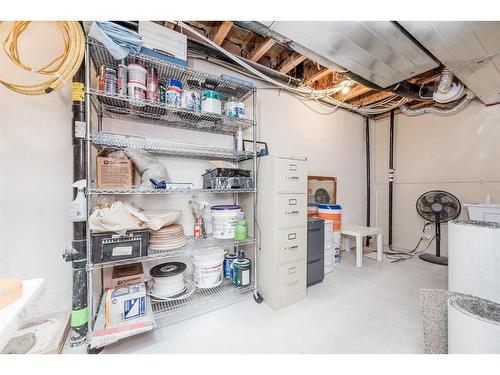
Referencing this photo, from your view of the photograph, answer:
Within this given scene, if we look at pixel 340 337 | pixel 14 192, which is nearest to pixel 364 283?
pixel 340 337

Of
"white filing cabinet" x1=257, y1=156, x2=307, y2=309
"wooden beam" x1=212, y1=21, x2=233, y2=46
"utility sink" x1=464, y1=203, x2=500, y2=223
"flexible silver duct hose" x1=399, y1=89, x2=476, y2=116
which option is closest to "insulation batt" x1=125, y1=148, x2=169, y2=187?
"white filing cabinet" x1=257, y1=156, x2=307, y2=309

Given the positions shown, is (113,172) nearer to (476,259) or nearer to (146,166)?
(146,166)

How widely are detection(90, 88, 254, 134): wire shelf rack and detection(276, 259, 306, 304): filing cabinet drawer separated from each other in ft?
4.31

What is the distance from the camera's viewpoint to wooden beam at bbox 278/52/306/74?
77.1 inches

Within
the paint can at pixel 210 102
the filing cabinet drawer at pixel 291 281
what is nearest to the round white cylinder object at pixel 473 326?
the filing cabinet drawer at pixel 291 281

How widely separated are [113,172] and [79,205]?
274mm

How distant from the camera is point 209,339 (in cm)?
127

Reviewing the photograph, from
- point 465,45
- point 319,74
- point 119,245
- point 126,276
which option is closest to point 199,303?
point 126,276

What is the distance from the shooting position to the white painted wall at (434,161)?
2.57 m

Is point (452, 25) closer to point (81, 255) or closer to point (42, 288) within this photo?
point (42, 288)

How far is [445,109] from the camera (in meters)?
2.79

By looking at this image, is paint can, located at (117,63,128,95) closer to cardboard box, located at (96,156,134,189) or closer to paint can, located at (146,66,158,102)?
paint can, located at (146,66,158,102)

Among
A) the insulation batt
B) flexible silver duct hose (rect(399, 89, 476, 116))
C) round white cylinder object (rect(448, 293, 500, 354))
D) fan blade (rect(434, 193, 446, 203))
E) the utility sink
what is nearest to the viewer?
round white cylinder object (rect(448, 293, 500, 354))

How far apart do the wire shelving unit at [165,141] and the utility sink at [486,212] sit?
2.56 metres
